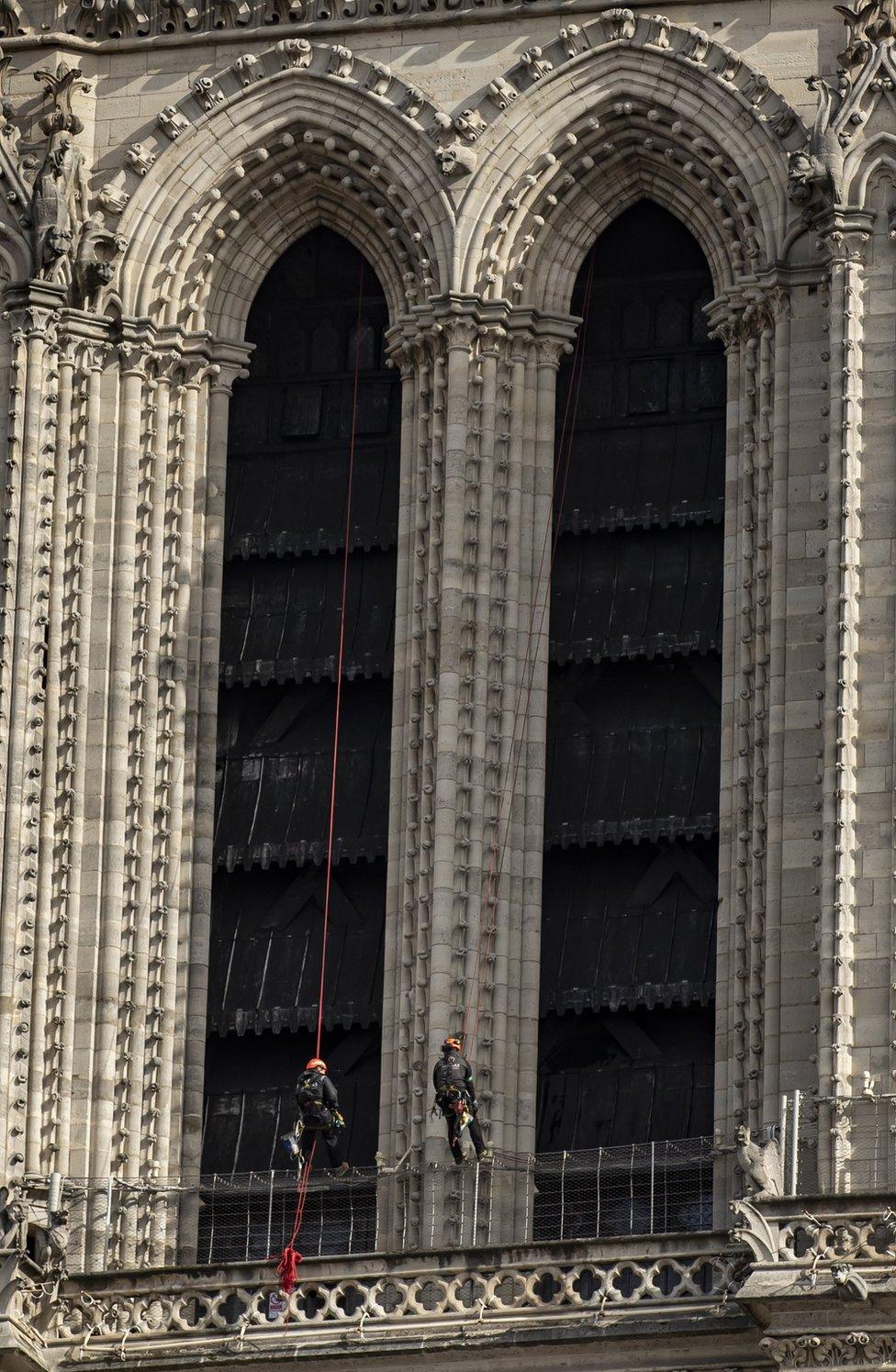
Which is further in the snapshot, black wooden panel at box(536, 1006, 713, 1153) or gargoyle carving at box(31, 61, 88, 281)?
gargoyle carving at box(31, 61, 88, 281)

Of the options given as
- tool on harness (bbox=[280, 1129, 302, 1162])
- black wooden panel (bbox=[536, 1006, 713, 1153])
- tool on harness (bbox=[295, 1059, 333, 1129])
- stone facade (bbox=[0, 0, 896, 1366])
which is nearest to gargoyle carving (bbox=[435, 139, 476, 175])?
stone facade (bbox=[0, 0, 896, 1366])

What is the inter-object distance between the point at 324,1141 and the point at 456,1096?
151cm

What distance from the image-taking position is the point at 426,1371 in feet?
141

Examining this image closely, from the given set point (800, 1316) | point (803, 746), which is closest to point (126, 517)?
point (803, 746)

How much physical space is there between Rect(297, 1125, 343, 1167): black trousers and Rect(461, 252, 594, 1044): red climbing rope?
108 centimetres

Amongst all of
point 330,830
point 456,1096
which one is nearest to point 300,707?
point 330,830

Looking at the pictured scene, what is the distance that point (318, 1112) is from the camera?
4519 cm

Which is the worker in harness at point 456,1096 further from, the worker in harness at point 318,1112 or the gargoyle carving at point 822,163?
the gargoyle carving at point 822,163

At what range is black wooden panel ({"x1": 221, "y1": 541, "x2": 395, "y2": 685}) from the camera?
4716 centimetres

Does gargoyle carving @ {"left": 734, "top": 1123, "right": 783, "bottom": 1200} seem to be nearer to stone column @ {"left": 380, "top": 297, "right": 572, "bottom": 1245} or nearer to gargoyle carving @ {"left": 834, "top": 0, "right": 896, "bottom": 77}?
stone column @ {"left": 380, "top": 297, "right": 572, "bottom": 1245}

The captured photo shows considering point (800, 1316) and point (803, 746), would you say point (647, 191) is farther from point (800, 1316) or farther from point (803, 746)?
point (800, 1316)

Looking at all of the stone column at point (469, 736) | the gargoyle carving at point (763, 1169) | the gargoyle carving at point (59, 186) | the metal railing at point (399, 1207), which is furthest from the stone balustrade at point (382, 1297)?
the gargoyle carving at point (59, 186)

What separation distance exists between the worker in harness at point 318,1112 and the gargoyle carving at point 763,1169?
329cm

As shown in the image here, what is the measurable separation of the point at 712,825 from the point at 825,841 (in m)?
1.75
